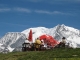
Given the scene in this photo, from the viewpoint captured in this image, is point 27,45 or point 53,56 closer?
point 53,56

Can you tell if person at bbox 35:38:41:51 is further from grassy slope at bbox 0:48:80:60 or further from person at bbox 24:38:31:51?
grassy slope at bbox 0:48:80:60

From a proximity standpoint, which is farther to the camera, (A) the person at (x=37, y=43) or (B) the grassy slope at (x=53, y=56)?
(A) the person at (x=37, y=43)

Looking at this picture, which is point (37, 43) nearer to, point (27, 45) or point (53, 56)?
point (27, 45)

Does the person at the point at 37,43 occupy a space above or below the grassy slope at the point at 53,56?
above

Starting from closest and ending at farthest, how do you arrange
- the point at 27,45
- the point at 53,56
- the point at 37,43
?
the point at 53,56 → the point at 37,43 → the point at 27,45

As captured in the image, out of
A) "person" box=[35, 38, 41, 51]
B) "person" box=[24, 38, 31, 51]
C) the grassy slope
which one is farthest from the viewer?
"person" box=[24, 38, 31, 51]

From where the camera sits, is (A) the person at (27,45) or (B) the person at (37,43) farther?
(A) the person at (27,45)

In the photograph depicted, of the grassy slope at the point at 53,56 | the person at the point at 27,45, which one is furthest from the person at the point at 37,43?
the grassy slope at the point at 53,56

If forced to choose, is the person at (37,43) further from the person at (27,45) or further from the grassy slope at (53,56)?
the grassy slope at (53,56)

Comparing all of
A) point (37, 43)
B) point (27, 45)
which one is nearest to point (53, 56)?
point (37, 43)

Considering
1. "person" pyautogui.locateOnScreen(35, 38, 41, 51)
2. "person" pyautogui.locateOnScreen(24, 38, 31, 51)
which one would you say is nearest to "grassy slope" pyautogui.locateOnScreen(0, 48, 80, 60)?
"person" pyautogui.locateOnScreen(35, 38, 41, 51)

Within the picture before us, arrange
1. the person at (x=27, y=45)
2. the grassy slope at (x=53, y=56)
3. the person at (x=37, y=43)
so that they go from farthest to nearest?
the person at (x=27, y=45)
the person at (x=37, y=43)
the grassy slope at (x=53, y=56)

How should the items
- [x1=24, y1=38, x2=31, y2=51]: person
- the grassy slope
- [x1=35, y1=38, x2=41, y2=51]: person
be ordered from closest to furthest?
the grassy slope < [x1=35, y1=38, x2=41, y2=51]: person < [x1=24, y1=38, x2=31, y2=51]: person

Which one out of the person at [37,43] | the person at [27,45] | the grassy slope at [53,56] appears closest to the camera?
the grassy slope at [53,56]
